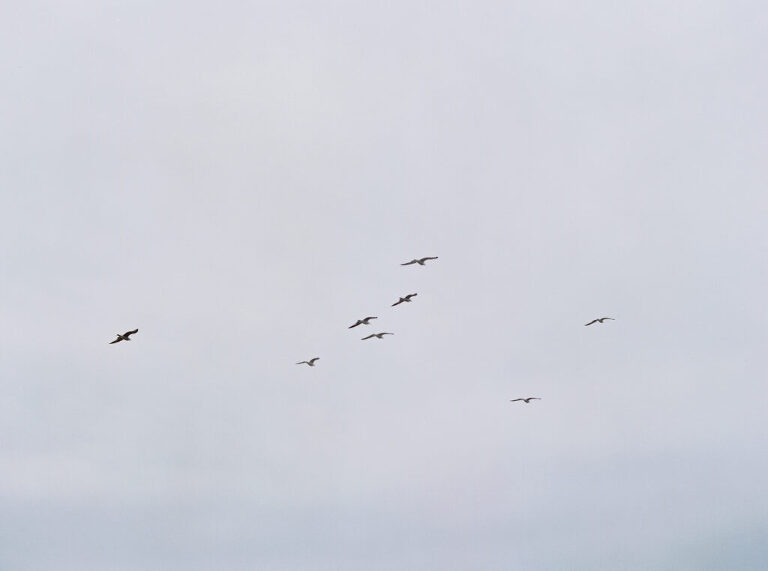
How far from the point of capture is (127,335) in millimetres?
177875
